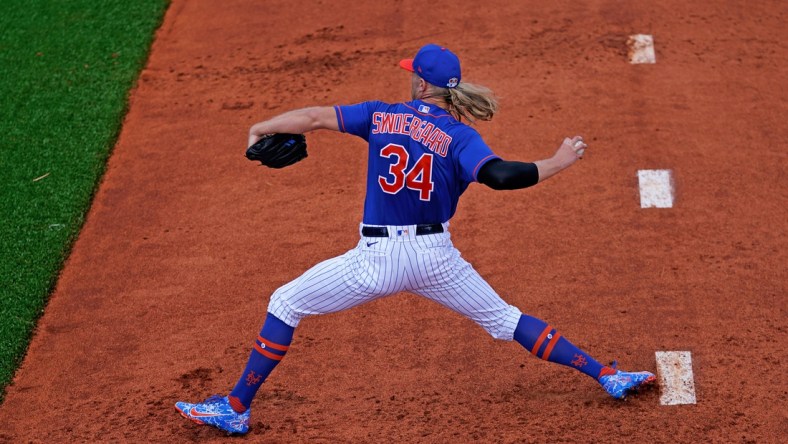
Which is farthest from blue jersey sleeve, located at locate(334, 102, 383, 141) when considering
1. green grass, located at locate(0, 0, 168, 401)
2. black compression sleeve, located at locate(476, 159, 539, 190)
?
green grass, located at locate(0, 0, 168, 401)

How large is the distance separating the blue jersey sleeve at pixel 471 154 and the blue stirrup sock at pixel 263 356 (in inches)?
50.3

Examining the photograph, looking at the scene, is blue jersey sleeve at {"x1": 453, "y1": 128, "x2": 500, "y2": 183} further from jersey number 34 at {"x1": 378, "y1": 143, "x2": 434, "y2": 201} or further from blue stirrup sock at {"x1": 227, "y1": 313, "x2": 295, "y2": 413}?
blue stirrup sock at {"x1": 227, "y1": 313, "x2": 295, "y2": 413}

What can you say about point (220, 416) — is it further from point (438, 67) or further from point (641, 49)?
point (641, 49)

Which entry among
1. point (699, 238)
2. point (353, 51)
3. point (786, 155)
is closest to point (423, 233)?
point (699, 238)

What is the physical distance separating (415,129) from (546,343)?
1367mm

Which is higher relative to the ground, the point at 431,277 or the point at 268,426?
the point at 431,277

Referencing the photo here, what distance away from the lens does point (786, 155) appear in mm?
8164

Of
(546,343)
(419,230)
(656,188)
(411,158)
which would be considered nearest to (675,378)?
(546,343)

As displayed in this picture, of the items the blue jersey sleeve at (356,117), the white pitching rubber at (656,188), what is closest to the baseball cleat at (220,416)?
the blue jersey sleeve at (356,117)

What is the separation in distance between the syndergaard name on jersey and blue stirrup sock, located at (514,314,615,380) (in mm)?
1088

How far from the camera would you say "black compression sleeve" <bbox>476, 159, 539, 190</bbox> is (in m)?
4.81

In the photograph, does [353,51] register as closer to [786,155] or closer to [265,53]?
[265,53]

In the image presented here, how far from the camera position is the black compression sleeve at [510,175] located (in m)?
4.81

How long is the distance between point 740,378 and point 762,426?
447 millimetres
